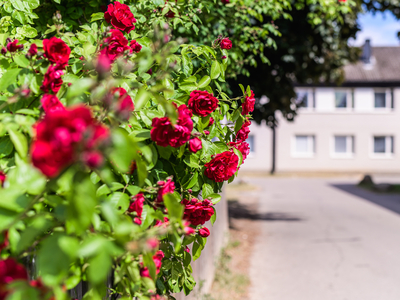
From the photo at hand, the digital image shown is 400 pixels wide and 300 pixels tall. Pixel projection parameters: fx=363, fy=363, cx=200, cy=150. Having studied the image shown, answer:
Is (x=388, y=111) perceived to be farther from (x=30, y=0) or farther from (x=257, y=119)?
(x=30, y=0)

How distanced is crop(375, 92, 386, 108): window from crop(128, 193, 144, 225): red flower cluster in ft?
86.1

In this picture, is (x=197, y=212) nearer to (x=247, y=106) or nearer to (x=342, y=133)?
(x=247, y=106)

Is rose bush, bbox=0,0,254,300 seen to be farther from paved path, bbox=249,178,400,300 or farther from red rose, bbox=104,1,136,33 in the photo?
paved path, bbox=249,178,400,300

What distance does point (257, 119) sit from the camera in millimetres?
7250

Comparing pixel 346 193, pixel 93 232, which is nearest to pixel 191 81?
pixel 93 232

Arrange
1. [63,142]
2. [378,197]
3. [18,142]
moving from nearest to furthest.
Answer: [63,142], [18,142], [378,197]

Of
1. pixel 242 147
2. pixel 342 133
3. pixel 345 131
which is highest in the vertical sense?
pixel 242 147

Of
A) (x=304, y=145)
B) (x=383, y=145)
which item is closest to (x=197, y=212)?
(x=304, y=145)

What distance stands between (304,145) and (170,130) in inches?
968

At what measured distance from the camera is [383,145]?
24312 millimetres

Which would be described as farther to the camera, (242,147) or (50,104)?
(242,147)

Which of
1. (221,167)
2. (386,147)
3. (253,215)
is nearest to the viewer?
(221,167)

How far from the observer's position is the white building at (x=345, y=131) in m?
24.0

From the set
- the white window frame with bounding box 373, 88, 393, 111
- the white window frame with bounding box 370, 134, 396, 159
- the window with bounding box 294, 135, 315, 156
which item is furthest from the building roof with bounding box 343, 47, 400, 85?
the window with bounding box 294, 135, 315, 156
